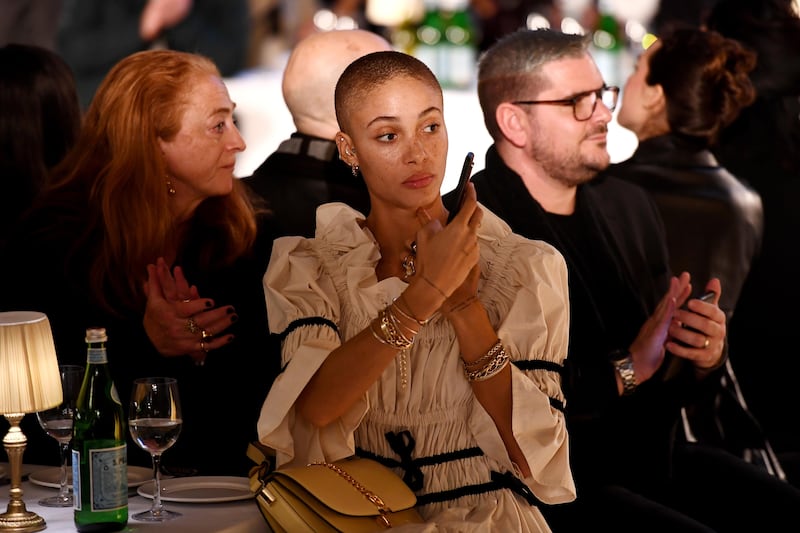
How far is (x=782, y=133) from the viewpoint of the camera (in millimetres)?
4598

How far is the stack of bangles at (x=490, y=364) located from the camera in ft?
8.52

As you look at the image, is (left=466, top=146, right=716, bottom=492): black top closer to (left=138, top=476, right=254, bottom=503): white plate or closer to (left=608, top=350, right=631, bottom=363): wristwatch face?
(left=608, top=350, right=631, bottom=363): wristwatch face

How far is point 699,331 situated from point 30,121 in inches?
88.6

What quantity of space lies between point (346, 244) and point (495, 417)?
20.5 inches

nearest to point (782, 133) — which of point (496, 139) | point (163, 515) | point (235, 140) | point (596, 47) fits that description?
point (596, 47)

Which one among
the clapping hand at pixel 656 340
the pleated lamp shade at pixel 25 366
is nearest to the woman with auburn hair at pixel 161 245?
the pleated lamp shade at pixel 25 366

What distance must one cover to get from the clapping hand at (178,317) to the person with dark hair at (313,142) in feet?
1.76

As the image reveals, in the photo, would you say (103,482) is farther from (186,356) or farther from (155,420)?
(186,356)

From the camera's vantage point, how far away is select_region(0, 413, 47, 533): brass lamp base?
268 centimetres

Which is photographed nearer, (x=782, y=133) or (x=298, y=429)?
(x=298, y=429)

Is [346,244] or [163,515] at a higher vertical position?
[346,244]

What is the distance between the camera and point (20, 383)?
2.73m

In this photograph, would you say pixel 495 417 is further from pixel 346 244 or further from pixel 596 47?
pixel 596 47

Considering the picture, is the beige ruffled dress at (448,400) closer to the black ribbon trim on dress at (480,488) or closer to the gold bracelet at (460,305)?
the black ribbon trim on dress at (480,488)
